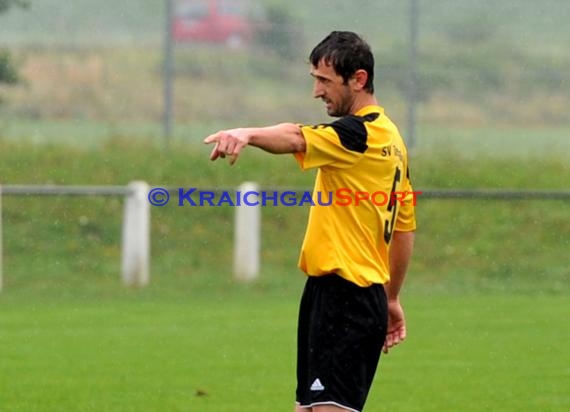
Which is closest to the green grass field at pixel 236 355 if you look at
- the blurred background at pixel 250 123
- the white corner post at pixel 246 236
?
the blurred background at pixel 250 123

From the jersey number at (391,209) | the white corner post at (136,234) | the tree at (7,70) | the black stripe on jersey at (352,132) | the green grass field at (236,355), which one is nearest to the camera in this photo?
the black stripe on jersey at (352,132)

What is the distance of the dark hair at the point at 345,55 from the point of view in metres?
5.53

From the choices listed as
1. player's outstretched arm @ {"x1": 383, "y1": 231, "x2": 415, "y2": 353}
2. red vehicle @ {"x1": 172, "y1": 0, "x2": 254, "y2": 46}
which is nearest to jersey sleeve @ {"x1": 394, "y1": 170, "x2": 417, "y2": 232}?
player's outstretched arm @ {"x1": 383, "y1": 231, "x2": 415, "y2": 353}

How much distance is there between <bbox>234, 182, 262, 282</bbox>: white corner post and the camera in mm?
15617

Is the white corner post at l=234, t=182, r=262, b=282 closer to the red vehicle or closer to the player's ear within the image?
the red vehicle

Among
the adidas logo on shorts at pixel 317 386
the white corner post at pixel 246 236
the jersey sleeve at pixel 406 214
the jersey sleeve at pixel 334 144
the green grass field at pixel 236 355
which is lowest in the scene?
the green grass field at pixel 236 355

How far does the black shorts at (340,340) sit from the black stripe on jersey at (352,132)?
1.74ft

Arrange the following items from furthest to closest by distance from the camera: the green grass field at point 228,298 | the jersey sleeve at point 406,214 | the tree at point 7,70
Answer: the tree at point 7,70
the green grass field at point 228,298
the jersey sleeve at point 406,214

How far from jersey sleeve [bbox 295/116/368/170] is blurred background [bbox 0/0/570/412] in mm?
8504

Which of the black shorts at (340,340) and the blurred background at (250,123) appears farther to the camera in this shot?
the blurred background at (250,123)

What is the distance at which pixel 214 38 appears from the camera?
19.5 metres

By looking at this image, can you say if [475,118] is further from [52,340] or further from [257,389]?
[257,389]

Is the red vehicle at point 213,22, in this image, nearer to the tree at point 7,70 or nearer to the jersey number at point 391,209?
the tree at point 7,70

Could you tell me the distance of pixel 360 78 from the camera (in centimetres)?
559
